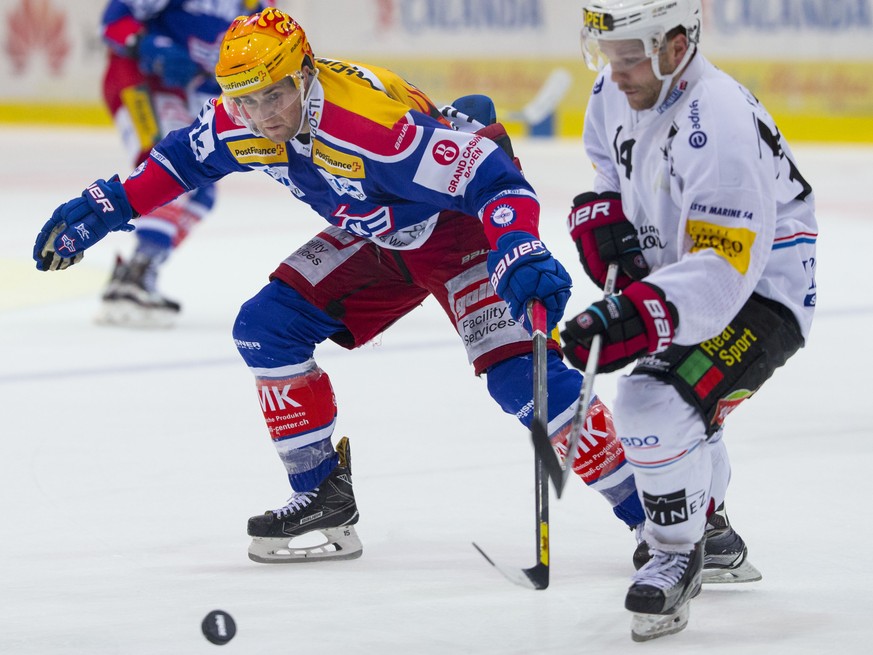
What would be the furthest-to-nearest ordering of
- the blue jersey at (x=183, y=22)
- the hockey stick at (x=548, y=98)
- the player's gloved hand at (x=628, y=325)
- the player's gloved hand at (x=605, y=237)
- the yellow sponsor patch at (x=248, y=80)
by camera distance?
1. the hockey stick at (x=548, y=98)
2. the blue jersey at (x=183, y=22)
3. the yellow sponsor patch at (x=248, y=80)
4. the player's gloved hand at (x=605, y=237)
5. the player's gloved hand at (x=628, y=325)

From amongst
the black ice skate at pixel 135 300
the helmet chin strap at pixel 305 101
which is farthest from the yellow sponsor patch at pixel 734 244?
the black ice skate at pixel 135 300

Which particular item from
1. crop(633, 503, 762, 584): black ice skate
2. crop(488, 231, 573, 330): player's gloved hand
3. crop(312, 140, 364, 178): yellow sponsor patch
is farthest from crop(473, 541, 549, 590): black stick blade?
crop(312, 140, 364, 178): yellow sponsor patch

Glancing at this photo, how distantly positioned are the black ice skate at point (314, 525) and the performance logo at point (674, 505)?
0.77 m

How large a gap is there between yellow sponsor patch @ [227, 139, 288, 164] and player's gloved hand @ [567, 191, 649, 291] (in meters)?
0.62

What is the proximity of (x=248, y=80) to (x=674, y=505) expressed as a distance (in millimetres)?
1105

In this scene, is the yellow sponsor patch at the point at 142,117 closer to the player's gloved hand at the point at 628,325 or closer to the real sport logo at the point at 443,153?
the real sport logo at the point at 443,153

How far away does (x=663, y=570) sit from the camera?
8.49 ft

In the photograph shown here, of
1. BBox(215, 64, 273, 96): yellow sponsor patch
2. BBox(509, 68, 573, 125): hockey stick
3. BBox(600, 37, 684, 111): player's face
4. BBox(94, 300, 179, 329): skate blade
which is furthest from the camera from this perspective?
BBox(509, 68, 573, 125): hockey stick

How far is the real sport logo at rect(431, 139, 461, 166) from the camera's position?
2859 millimetres

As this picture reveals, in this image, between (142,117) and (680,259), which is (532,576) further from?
(142,117)

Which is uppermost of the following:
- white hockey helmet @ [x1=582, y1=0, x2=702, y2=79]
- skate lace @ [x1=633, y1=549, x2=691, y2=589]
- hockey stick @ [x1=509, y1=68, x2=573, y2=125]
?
white hockey helmet @ [x1=582, y1=0, x2=702, y2=79]

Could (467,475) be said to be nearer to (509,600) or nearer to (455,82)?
(509,600)

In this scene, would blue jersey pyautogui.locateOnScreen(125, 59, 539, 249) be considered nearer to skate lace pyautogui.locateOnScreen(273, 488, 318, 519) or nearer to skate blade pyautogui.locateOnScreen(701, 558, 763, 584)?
skate lace pyautogui.locateOnScreen(273, 488, 318, 519)

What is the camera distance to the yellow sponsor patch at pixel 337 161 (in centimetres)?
288
